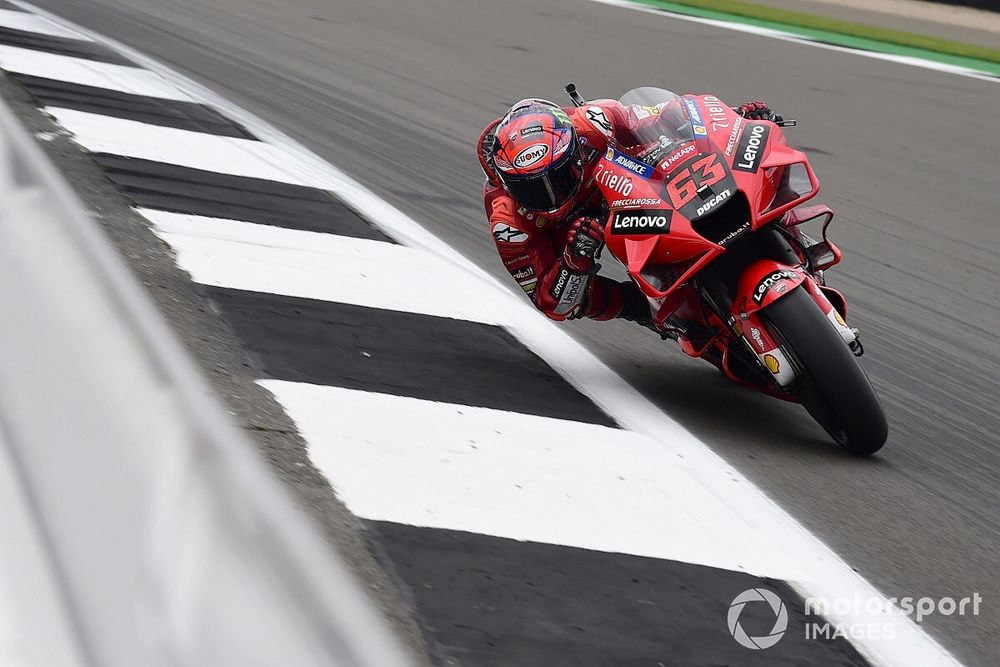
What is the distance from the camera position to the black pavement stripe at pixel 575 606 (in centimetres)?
283

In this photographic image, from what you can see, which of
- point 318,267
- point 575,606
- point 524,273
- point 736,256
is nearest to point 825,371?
point 736,256

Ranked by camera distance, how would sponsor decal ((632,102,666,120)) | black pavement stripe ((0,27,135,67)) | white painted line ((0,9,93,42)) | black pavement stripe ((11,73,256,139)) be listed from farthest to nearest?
white painted line ((0,9,93,42))
black pavement stripe ((0,27,135,67))
black pavement stripe ((11,73,256,139))
sponsor decal ((632,102,666,120))

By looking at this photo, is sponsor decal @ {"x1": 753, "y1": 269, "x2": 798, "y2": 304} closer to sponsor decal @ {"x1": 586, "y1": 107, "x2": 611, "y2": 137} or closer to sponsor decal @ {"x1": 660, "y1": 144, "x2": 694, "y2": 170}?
sponsor decal @ {"x1": 660, "y1": 144, "x2": 694, "y2": 170}

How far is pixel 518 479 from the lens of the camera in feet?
12.3

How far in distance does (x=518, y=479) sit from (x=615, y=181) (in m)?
1.45

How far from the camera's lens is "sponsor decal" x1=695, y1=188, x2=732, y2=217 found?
4594 mm

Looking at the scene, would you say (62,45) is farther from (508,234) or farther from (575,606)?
(575,606)

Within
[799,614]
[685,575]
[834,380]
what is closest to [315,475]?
[685,575]

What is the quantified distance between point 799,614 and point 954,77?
1451 cm

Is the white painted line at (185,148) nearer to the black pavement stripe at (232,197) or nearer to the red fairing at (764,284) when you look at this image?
the black pavement stripe at (232,197)

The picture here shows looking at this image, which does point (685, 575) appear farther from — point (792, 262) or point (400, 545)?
point (792, 262)

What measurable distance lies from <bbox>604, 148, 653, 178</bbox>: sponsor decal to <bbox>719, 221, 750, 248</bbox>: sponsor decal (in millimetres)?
367

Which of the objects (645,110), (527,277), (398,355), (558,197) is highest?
(645,110)

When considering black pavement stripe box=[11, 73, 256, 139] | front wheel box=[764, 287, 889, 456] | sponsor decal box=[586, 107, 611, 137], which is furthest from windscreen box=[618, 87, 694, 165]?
black pavement stripe box=[11, 73, 256, 139]
